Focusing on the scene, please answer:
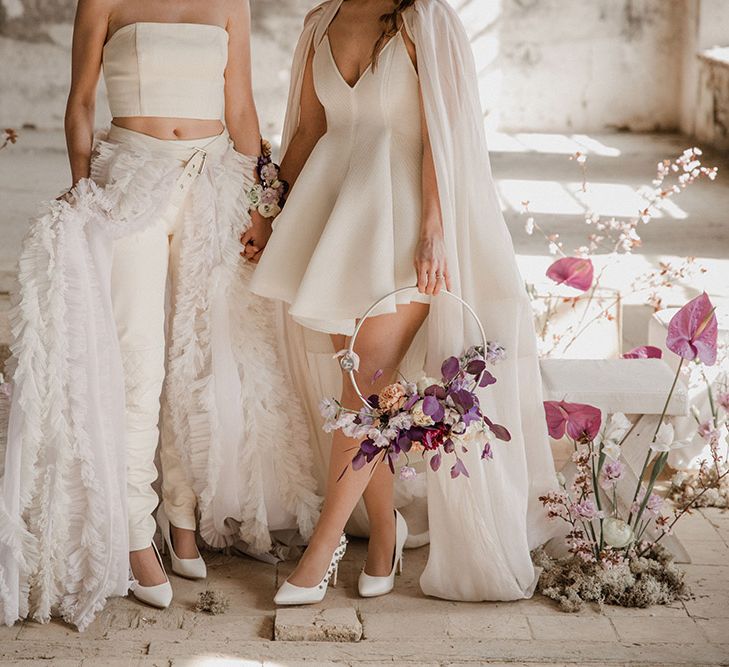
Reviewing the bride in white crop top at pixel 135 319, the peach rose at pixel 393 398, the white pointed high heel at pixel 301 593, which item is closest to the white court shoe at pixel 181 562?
the bride in white crop top at pixel 135 319

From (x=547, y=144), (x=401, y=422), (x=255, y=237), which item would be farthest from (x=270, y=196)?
(x=547, y=144)

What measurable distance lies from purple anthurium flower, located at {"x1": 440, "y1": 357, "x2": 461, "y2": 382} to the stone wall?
8635 mm

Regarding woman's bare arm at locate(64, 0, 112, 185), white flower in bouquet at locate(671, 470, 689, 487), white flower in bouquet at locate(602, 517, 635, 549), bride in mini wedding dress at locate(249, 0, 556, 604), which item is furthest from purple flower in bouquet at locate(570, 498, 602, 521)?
woman's bare arm at locate(64, 0, 112, 185)

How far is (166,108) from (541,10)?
902 cm

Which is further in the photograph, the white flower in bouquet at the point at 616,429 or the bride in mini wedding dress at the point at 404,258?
the white flower in bouquet at the point at 616,429

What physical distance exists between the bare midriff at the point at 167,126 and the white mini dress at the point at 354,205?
0.91 ft

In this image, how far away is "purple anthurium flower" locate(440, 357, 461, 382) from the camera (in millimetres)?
2682

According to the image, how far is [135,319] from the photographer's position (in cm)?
288

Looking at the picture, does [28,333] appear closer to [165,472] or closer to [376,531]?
[165,472]

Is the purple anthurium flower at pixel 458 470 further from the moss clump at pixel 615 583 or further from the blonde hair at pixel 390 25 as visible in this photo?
the blonde hair at pixel 390 25

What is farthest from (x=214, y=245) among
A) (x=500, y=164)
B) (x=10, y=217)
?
(x=500, y=164)

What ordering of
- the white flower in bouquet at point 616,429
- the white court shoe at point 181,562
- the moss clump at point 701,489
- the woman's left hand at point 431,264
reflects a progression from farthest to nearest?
the moss clump at point 701,489 < the white court shoe at point 181,562 < the white flower in bouquet at point 616,429 < the woman's left hand at point 431,264

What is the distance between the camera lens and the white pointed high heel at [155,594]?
2934mm

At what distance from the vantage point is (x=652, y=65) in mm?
11273
